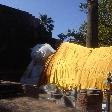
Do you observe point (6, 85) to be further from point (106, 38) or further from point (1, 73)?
point (106, 38)

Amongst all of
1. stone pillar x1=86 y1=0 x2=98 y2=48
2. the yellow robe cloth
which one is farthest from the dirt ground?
stone pillar x1=86 y1=0 x2=98 y2=48

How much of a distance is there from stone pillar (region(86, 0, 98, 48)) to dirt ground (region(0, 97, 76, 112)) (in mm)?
9194

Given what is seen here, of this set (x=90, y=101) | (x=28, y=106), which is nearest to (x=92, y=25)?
(x=28, y=106)

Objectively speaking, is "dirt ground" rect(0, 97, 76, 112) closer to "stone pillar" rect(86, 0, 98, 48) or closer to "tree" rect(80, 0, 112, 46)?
"stone pillar" rect(86, 0, 98, 48)

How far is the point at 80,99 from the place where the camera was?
859cm

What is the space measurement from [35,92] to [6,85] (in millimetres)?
1173

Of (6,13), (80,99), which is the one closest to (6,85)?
(80,99)

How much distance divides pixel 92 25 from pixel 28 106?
1119cm

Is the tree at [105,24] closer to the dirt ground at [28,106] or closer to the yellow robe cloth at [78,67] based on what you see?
the yellow robe cloth at [78,67]

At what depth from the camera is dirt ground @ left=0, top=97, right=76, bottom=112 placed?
8.66 meters

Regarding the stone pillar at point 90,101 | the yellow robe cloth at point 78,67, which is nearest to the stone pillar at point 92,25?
the yellow robe cloth at point 78,67

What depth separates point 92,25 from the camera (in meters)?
19.4

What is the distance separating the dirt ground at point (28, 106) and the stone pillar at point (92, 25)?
9194 millimetres

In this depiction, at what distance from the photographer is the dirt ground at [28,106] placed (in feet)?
28.4
